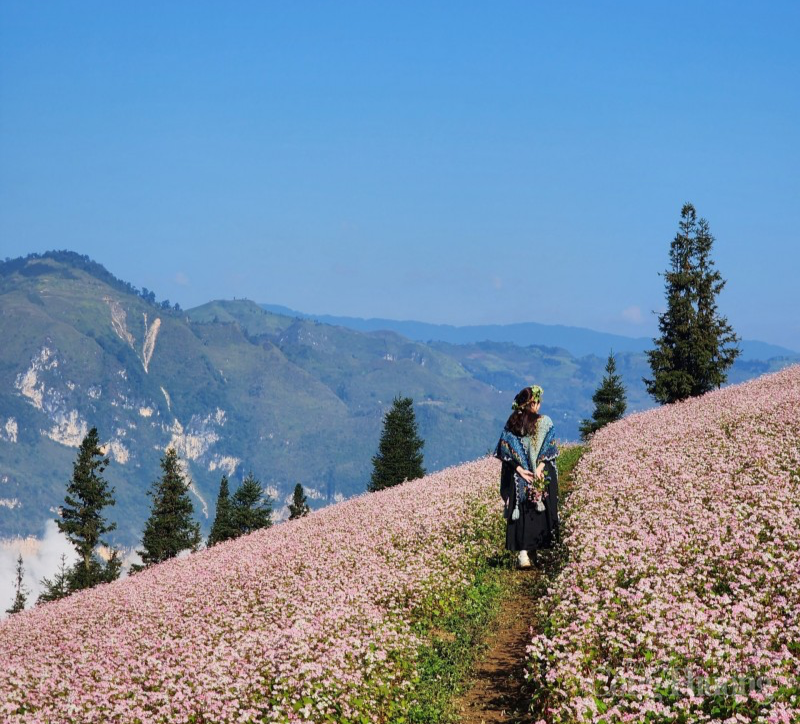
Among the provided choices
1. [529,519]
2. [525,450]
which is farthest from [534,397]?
[529,519]

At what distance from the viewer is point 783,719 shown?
696 cm

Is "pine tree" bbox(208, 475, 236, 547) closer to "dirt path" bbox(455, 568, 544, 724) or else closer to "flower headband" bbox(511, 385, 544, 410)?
"flower headband" bbox(511, 385, 544, 410)

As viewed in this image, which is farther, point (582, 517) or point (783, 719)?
point (582, 517)

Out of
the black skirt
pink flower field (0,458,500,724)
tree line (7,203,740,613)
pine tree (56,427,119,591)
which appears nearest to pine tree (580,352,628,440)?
tree line (7,203,740,613)

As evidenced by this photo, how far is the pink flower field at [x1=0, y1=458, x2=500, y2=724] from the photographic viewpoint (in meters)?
10.0

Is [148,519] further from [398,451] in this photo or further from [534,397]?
[534,397]

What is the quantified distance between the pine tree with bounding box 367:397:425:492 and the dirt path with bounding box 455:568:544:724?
62244 millimetres

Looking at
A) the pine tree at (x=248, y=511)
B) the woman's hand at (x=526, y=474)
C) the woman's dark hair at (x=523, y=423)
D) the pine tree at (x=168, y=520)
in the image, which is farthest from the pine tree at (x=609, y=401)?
the woman's hand at (x=526, y=474)

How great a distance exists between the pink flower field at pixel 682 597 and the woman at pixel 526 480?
596mm

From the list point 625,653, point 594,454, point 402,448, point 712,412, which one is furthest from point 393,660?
point 402,448

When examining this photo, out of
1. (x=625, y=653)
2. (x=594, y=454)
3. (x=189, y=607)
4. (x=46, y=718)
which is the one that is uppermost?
(x=594, y=454)

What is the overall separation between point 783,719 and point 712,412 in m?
19.8

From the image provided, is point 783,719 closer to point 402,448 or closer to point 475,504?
point 475,504

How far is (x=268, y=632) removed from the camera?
12.2m
